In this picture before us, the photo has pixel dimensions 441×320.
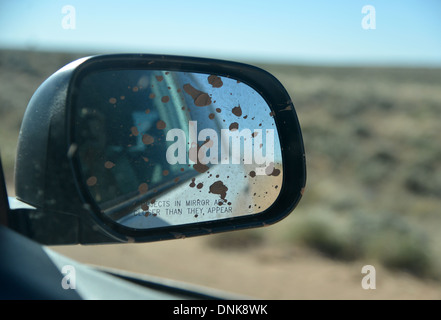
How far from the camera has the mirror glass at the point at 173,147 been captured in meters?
1.56

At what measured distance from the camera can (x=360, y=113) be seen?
31938mm

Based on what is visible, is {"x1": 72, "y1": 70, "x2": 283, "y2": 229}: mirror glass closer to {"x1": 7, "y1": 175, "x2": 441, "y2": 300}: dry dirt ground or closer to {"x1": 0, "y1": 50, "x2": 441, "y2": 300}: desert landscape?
{"x1": 0, "y1": 50, "x2": 441, "y2": 300}: desert landscape

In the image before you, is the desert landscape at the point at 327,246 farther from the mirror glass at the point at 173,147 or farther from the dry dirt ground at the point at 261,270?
the mirror glass at the point at 173,147

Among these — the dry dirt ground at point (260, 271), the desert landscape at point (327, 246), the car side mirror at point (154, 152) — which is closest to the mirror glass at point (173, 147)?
the car side mirror at point (154, 152)

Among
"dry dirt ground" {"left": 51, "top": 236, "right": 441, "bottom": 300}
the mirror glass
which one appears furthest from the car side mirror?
"dry dirt ground" {"left": 51, "top": 236, "right": 441, "bottom": 300}

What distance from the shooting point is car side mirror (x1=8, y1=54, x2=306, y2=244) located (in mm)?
1374

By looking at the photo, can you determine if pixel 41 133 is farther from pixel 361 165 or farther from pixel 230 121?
pixel 361 165

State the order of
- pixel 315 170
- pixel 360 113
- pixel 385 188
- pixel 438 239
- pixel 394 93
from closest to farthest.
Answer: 1. pixel 438 239
2. pixel 385 188
3. pixel 315 170
4. pixel 360 113
5. pixel 394 93

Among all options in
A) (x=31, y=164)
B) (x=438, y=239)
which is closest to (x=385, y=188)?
(x=438, y=239)

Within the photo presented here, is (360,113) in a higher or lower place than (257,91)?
higher

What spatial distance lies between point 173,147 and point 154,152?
0.09m

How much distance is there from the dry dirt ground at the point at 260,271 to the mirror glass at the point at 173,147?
4.91 m

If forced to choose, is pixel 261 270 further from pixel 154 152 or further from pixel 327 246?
pixel 154 152

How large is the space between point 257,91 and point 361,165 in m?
18.3
